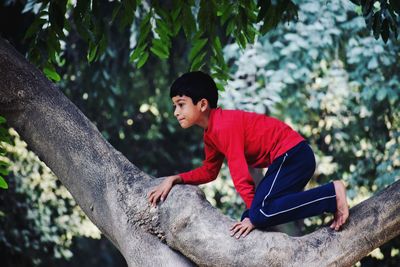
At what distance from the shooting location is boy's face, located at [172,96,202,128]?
Answer: 3.28 meters

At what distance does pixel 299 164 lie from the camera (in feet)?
10.4

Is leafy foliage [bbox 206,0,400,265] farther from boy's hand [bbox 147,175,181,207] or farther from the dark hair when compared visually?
boy's hand [bbox 147,175,181,207]

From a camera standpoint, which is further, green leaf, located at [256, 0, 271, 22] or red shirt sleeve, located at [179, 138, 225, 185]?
red shirt sleeve, located at [179, 138, 225, 185]

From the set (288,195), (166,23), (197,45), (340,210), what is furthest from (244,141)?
(166,23)

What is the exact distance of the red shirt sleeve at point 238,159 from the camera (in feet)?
10.2

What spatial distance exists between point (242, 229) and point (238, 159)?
0.39 m

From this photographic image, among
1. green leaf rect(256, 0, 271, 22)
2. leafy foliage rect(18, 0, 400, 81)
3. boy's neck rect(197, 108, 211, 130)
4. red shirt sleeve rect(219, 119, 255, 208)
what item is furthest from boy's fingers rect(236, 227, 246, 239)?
leafy foliage rect(18, 0, 400, 81)

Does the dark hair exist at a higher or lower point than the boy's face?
higher

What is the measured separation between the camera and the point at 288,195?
3035mm

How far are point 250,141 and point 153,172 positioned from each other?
648 cm

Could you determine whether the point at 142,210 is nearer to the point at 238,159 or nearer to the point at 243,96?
the point at 238,159

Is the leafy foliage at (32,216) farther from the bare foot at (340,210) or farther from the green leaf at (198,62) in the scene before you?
the bare foot at (340,210)

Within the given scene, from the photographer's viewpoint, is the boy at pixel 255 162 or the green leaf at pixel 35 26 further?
the green leaf at pixel 35 26

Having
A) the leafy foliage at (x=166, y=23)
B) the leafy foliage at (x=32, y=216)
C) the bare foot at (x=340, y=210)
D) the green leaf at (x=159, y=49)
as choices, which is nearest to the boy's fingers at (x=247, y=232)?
the bare foot at (x=340, y=210)
